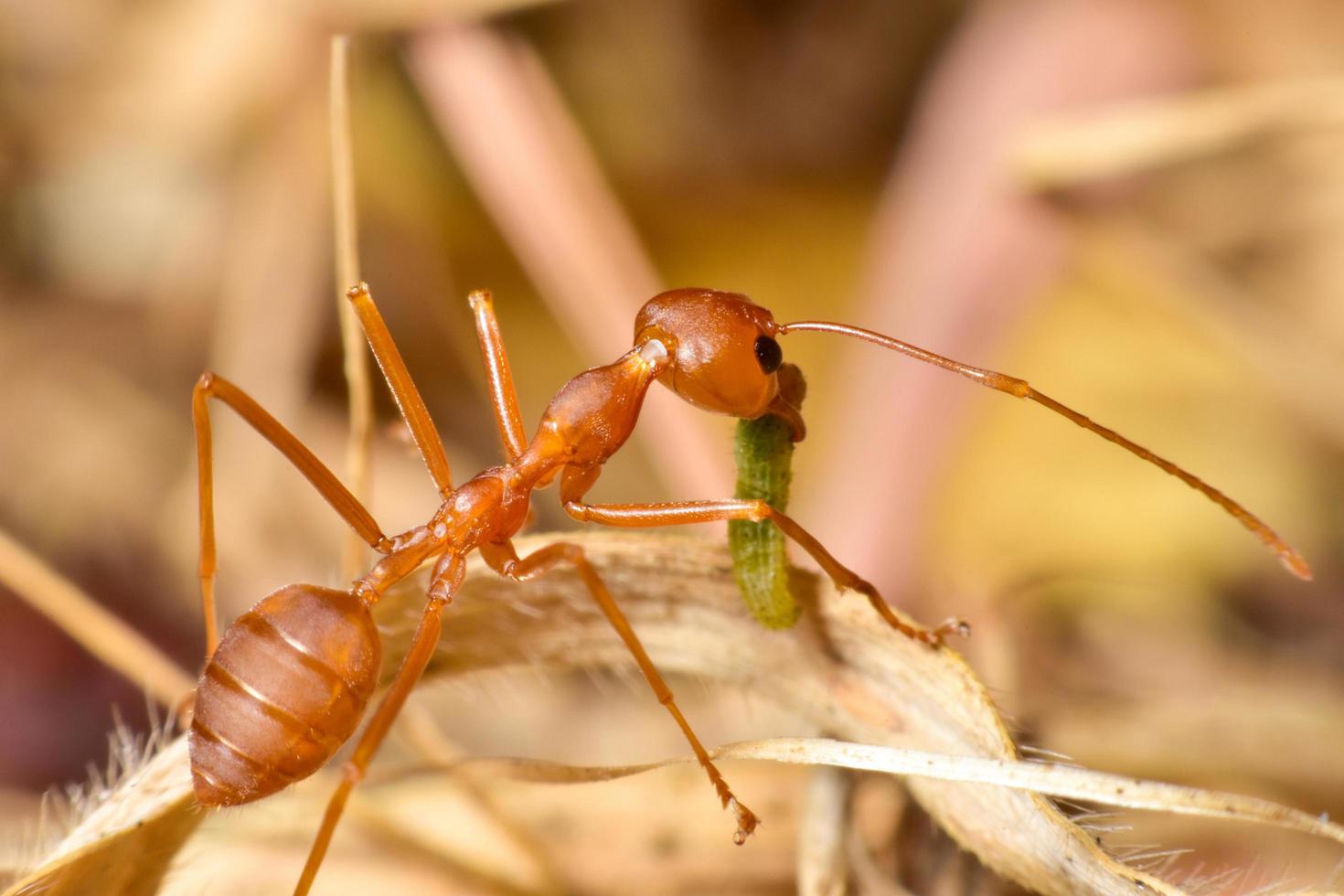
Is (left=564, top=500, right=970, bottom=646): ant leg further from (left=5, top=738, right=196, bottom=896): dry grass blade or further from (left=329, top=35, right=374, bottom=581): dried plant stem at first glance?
(left=5, top=738, right=196, bottom=896): dry grass blade

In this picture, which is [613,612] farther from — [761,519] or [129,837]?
[129,837]

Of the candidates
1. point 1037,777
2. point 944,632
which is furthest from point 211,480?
point 1037,777

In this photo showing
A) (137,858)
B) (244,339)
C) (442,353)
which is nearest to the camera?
(137,858)

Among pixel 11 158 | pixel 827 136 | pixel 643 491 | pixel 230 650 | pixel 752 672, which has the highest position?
pixel 827 136

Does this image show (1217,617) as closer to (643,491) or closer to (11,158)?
(643,491)

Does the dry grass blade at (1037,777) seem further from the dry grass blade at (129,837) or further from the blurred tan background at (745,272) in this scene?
the blurred tan background at (745,272)

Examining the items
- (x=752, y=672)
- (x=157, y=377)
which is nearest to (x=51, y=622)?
(x=157, y=377)
